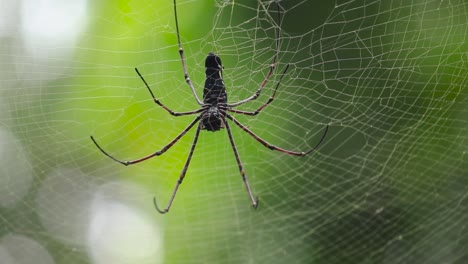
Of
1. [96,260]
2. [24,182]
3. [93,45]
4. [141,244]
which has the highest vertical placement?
[93,45]

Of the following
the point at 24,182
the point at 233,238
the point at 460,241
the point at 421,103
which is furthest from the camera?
the point at 24,182

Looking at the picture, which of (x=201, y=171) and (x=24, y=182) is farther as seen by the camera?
(x=24, y=182)

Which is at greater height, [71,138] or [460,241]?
[71,138]

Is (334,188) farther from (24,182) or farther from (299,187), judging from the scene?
(24,182)

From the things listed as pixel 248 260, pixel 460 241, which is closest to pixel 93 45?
pixel 248 260

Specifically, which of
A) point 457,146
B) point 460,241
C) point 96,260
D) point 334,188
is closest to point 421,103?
point 457,146

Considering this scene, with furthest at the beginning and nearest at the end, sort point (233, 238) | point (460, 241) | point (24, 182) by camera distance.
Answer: point (24, 182) < point (233, 238) < point (460, 241)
